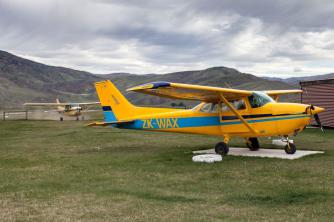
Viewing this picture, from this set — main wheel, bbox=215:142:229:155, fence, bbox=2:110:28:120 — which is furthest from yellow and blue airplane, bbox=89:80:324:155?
fence, bbox=2:110:28:120

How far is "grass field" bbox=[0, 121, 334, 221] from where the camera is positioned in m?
7.01

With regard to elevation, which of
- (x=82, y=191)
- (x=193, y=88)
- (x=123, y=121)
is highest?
(x=193, y=88)

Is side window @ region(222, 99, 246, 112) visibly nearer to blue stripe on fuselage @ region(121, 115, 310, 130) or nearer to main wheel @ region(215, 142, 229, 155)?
blue stripe on fuselage @ region(121, 115, 310, 130)

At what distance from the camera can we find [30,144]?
62.1ft

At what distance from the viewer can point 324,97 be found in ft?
84.6

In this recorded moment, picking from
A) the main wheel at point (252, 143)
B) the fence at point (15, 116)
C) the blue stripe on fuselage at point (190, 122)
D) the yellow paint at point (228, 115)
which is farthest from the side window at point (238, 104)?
the fence at point (15, 116)

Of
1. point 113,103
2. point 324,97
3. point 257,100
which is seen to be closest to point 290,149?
point 257,100

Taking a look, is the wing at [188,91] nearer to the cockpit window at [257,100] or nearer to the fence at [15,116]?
the cockpit window at [257,100]

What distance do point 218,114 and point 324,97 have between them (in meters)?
13.6

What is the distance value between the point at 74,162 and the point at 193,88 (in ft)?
15.0

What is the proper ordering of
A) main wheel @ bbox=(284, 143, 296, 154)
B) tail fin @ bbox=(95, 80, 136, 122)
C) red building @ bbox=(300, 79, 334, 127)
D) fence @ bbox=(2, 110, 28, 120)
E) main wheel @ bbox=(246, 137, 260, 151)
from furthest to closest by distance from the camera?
1. fence @ bbox=(2, 110, 28, 120)
2. red building @ bbox=(300, 79, 334, 127)
3. tail fin @ bbox=(95, 80, 136, 122)
4. main wheel @ bbox=(246, 137, 260, 151)
5. main wheel @ bbox=(284, 143, 296, 154)

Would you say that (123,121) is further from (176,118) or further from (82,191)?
(82,191)

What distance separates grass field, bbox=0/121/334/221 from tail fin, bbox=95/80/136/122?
77.7 inches

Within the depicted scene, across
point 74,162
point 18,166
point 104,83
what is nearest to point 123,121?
point 104,83
